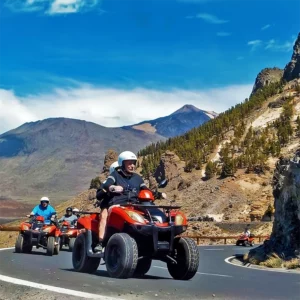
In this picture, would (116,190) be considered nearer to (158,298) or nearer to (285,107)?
(158,298)

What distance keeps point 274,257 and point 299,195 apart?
88.9 inches

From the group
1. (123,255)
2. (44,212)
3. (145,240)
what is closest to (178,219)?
(145,240)

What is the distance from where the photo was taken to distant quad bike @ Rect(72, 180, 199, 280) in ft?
32.0

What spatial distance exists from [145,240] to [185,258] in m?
0.80

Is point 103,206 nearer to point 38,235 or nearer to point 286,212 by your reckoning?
point 38,235

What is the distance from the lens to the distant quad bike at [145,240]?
9.74 m

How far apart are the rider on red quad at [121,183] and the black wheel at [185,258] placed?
1.11m

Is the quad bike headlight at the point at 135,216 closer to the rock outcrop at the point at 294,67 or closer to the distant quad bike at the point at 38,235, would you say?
the distant quad bike at the point at 38,235

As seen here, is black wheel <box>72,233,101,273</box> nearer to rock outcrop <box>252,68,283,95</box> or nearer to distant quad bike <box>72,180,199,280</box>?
distant quad bike <box>72,180,199,280</box>

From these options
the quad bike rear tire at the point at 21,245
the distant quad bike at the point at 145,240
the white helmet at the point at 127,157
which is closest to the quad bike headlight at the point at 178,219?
the distant quad bike at the point at 145,240

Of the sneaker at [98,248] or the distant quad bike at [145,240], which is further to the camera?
the sneaker at [98,248]

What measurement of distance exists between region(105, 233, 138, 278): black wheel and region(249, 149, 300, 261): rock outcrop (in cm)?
1046

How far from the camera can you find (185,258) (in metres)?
10.3

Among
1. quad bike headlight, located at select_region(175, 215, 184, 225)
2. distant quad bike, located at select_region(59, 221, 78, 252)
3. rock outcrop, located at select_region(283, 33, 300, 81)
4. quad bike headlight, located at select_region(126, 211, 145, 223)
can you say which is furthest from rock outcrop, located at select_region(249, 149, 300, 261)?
rock outcrop, located at select_region(283, 33, 300, 81)
